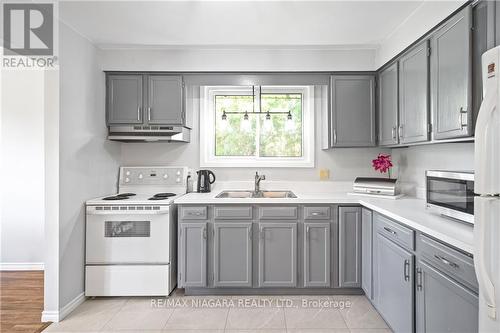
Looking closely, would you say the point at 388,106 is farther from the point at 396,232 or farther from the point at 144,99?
the point at 144,99

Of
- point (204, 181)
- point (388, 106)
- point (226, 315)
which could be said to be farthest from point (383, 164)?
point (226, 315)

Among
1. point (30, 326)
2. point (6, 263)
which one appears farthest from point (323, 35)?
point (6, 263)

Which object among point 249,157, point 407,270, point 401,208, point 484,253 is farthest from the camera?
point 249,157

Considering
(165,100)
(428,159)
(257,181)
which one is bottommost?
(257,181)

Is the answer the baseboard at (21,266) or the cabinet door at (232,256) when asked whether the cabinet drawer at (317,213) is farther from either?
the baseboard at (21,266)

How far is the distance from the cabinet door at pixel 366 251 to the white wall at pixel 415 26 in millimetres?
1456

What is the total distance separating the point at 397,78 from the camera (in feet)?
8.35

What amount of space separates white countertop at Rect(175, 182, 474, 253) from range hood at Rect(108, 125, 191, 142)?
70 centimetres

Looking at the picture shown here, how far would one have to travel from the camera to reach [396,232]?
197 centimetres

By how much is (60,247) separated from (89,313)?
2.06 ft

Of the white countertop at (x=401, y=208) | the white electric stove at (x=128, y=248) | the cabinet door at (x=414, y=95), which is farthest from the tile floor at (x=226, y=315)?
the cabinet door at (x=414, y=95)

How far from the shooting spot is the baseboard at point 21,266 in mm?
3311

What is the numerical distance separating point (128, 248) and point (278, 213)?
1.43 metres

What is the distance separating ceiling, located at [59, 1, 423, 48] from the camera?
2154 mm
